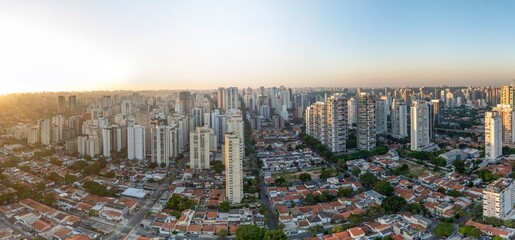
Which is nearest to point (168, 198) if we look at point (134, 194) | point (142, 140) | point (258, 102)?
point (134, 194)

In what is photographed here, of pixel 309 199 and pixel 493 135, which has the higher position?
pixel 493 135

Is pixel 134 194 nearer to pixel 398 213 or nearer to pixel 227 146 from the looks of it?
pixel 227 146

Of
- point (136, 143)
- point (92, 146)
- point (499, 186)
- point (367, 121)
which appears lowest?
point (499, 186)

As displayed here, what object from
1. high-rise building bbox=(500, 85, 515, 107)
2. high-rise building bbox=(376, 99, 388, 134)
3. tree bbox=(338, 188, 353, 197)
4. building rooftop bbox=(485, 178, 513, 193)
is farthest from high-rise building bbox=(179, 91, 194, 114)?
building rooftop bbox=(485, 178, 513, 193)

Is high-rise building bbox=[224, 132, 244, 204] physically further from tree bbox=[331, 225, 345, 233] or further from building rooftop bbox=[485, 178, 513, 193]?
building rooftop bbox=[485, 178, 513, 193]

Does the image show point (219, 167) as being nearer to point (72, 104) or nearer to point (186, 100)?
point (186, 100)

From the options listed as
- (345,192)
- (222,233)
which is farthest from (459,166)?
(222,233)

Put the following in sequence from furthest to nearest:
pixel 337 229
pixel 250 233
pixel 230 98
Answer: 1. pixel 230 98
2. pixel 337 229
3. pixel 250 233
